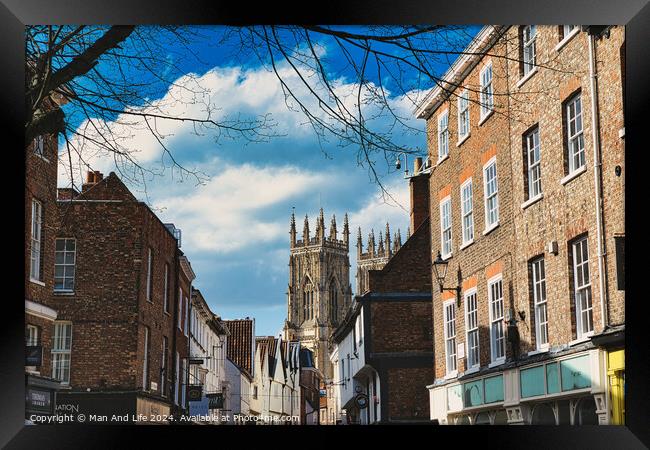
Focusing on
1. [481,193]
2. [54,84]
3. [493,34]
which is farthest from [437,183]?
[54,84]

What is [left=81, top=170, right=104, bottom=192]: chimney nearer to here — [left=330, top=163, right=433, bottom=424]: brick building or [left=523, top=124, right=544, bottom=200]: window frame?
[left=330, top=163, right=433, bottom=424]: brick building

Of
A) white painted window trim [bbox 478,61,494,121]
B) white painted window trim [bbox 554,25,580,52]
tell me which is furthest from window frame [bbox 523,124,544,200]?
white painted window trim [bbox 554,25,580,52]

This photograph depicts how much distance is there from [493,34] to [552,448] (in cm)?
493

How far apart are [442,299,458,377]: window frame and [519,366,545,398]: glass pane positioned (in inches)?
116

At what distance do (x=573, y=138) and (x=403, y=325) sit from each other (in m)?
8.43

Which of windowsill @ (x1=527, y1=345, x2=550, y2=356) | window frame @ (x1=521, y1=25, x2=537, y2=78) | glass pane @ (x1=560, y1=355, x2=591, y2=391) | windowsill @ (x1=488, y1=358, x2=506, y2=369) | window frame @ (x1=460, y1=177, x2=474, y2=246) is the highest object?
window frame @ (x1=521, y1=25, x2=537, y2=78)

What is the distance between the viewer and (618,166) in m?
11.7

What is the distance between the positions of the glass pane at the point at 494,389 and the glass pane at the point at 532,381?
879 millimetres

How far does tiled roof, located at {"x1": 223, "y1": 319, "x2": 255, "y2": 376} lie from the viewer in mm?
39406

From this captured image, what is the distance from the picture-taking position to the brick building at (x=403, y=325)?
20.3m

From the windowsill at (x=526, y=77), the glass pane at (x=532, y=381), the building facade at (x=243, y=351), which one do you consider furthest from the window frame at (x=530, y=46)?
the building facade at (x=243, y=351)

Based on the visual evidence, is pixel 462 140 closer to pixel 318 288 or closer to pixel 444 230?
pixel 444 230

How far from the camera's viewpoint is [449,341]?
17.8 meters

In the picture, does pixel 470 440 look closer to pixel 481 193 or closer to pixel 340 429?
pixel 340 429
